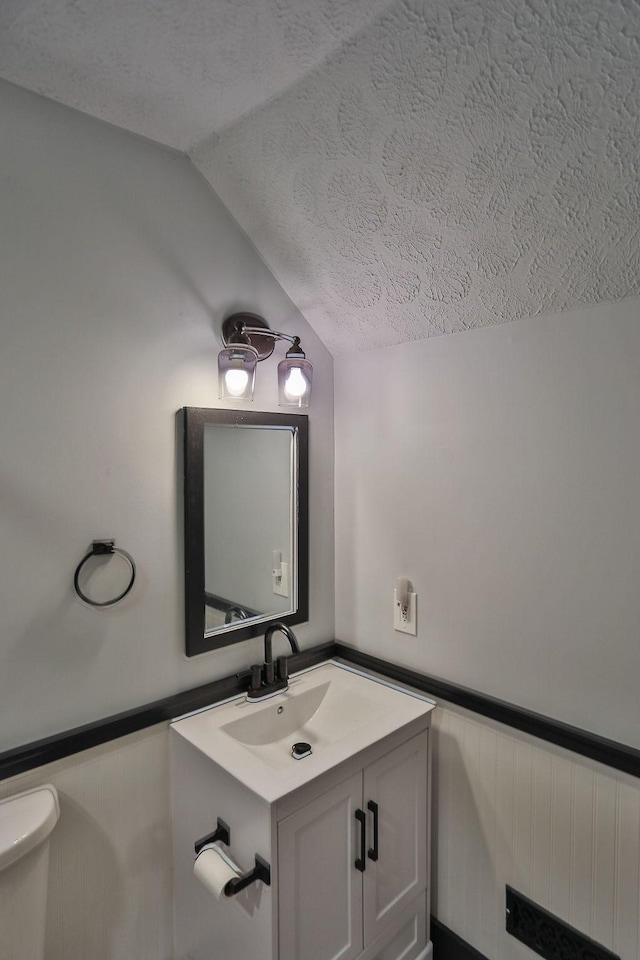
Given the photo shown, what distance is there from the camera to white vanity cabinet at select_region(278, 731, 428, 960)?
118 cm

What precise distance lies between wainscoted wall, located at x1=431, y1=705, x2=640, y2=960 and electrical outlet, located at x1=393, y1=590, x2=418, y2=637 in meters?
0.25

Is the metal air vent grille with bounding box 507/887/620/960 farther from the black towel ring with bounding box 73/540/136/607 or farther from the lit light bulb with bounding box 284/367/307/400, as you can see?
the lit light bulb with bounding box 284/367/307/400

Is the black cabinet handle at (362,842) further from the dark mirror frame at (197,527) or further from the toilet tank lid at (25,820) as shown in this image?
the toilet tank lid at (25,820)

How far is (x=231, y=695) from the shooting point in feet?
5.13

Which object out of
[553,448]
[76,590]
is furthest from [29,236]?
[553,448]

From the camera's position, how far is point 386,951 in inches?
56.7

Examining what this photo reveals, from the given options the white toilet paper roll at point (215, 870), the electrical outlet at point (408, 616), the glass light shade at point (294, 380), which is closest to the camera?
the white toilet paper roll at point (215, 870)

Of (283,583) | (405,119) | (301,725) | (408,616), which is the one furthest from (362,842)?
(405,119)

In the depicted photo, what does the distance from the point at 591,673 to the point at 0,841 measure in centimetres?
137

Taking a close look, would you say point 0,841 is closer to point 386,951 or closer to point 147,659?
point 147,659

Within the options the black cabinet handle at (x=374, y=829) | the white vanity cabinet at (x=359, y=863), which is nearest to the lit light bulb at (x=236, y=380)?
the white vanity cabinet at (x=359, y=863)

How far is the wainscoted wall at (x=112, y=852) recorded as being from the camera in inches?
49.1

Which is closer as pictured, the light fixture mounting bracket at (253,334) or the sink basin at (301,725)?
the sink basin at (301,725)

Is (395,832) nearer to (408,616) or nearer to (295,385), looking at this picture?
(408,616)
